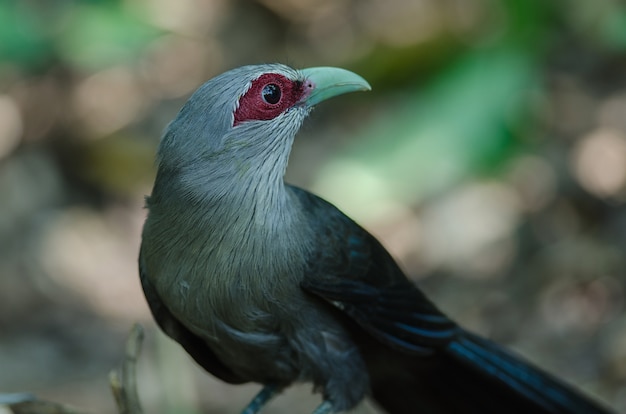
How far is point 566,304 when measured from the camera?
7.96 meters

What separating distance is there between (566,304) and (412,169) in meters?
1.66

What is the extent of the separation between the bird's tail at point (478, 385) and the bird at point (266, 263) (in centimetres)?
4

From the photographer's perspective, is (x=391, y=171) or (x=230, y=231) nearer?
(x=230, y=231)

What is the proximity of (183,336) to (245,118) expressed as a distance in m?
1.13

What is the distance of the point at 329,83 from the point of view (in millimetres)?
4387

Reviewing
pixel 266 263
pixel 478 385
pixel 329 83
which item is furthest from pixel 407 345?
pixel 329 83

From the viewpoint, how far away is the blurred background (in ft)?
25.8

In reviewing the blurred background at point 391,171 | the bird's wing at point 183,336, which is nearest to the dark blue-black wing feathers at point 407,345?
the bird's wing at point 183,336

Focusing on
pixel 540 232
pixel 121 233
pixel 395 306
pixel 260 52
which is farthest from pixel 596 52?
pixel 395 306

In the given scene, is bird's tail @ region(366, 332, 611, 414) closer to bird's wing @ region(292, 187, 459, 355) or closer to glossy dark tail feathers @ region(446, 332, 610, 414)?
glossy dark tail feathers @ region(446, 332, 610, 414)

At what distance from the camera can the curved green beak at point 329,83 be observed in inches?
171

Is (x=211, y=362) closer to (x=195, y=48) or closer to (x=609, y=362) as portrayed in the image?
(x=609, y=362)

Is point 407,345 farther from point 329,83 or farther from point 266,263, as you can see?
point 329,83

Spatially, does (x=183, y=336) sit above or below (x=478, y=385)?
above
